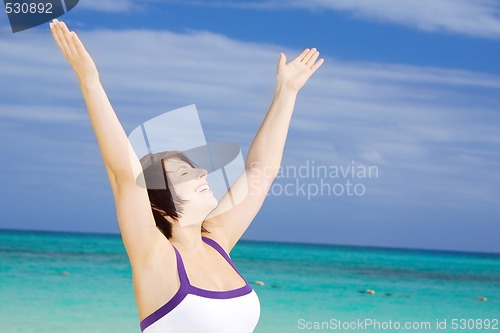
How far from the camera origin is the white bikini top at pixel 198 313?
9.04ft

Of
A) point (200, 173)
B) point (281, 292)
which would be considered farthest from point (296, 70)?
point (281, 292)

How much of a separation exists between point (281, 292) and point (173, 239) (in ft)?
41.6

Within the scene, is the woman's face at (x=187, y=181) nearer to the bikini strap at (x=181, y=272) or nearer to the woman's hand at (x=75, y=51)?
the bikini strap at (x=181, y=272)

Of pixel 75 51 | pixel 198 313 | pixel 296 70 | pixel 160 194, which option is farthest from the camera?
pixel 296 70

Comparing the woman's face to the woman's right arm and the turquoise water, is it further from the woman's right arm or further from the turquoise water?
the turquoise water

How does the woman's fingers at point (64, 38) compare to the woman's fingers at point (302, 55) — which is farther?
the woman's fingers at point (302, 55)

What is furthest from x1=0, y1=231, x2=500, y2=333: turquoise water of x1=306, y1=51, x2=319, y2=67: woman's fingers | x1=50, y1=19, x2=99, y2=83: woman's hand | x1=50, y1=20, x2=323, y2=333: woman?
x1=50, y1=19, x2=99, y2=83: woman's hand

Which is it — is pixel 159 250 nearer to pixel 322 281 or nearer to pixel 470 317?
pixel 470 317

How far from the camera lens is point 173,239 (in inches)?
116

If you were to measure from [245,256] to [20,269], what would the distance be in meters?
7.96

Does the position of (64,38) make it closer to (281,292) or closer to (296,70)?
(296,70)

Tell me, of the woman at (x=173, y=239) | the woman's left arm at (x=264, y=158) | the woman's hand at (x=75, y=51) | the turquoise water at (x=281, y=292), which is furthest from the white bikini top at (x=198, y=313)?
the turquoise water at (x=281, y=292)

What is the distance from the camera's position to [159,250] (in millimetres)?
2754

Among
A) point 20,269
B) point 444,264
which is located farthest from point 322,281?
point 444,264
